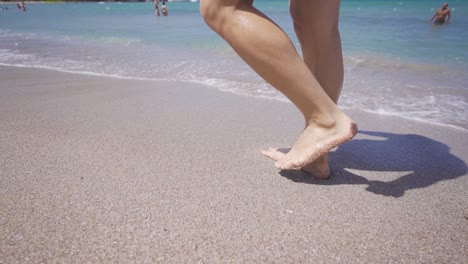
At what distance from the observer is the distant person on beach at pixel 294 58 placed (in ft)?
3.46

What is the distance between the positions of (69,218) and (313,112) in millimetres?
902

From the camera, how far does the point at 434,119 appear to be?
6.83 feet

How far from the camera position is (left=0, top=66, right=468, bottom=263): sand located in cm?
85

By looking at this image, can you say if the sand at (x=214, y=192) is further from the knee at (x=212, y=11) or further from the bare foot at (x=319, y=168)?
the knee at (x=212, y=11)

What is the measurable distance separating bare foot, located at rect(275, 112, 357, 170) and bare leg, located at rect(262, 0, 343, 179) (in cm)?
13

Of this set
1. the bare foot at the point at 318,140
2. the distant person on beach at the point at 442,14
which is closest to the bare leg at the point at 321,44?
the bare foot at the point at 318,140

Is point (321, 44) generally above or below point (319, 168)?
above

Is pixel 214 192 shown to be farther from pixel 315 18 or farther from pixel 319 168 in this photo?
pixel 315 18

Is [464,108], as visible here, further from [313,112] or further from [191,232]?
[191,232]

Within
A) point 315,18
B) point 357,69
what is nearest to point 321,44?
point 315,18

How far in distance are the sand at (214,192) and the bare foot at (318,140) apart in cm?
12

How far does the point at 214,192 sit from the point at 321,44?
76 cm

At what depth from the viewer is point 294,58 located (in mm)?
1071

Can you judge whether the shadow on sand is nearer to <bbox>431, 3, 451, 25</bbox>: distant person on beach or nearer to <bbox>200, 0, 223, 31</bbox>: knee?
<bbox>200, 0, 223, 31</bbox>: knee
